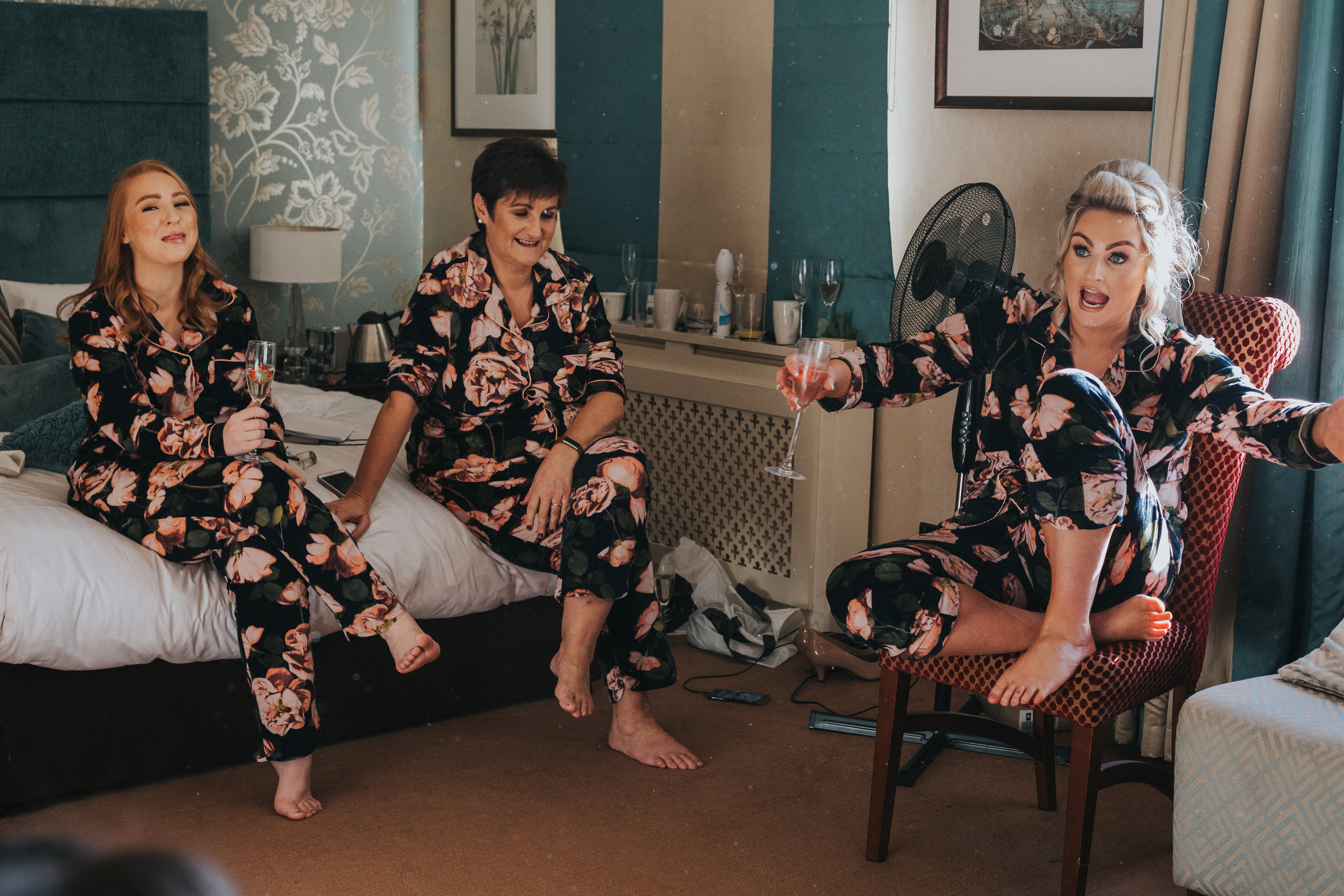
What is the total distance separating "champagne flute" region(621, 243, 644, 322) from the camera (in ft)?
11.7

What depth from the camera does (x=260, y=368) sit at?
2055mm

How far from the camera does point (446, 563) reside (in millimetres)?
2531

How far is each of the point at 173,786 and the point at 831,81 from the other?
2257 mm

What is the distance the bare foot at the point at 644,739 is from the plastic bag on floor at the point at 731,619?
0.60m

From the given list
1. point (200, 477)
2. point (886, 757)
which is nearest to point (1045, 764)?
point (886, 757)

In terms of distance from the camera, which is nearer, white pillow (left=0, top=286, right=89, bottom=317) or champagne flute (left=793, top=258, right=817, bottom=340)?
champagne flute (left=793, top=258, right=817, bottom=340)

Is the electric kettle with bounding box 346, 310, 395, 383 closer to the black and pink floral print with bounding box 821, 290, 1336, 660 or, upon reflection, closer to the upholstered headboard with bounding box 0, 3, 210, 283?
the upholstered headboard with bounding box 0, 3, 210, 283

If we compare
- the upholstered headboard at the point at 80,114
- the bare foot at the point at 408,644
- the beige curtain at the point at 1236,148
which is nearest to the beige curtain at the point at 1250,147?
the beige curtain at the point at 1236,148

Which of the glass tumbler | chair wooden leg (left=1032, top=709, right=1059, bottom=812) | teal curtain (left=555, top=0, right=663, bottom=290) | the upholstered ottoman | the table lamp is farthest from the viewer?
the table lamp

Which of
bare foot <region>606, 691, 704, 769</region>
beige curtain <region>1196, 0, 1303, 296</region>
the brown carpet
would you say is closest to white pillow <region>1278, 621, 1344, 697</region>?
the brown carpet

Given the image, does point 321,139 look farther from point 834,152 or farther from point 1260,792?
point 1260,792

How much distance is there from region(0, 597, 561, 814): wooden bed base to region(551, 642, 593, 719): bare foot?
0.41m

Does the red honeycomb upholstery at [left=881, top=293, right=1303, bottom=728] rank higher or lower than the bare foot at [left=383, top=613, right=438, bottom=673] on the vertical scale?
higher

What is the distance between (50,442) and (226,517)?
645 millimetres
